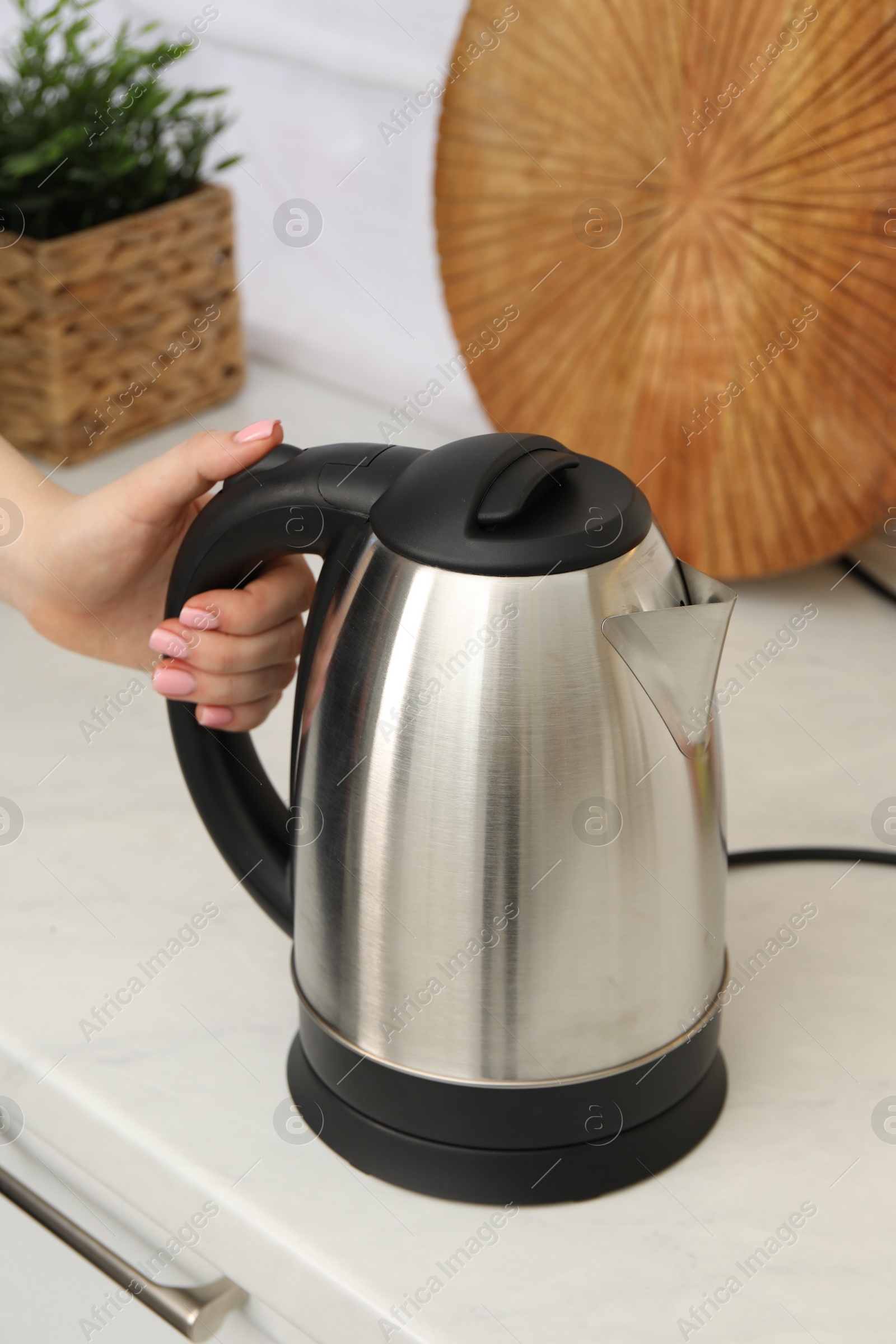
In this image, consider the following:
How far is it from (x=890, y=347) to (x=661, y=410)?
0.15 m

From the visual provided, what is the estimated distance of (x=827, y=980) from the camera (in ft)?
1.95

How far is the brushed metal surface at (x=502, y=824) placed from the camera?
1.35 feet

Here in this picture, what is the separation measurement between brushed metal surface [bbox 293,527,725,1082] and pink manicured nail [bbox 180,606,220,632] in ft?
0.19

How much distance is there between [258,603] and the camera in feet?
1.75

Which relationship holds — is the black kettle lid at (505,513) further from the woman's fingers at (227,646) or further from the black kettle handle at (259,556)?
the woman's fingers at (227,646)

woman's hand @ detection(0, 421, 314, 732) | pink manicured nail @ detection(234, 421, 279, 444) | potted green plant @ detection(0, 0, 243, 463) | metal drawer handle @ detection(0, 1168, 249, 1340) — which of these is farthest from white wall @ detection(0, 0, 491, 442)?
metal drawer handle @ detection(0, 1168, 249, 1340)

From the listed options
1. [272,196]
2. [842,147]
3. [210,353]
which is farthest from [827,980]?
[272,196]

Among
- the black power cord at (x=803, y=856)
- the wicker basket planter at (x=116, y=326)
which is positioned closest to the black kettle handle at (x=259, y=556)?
the black power cord at (x=803, y=856)

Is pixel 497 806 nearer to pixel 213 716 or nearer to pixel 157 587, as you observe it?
pixel 213 716

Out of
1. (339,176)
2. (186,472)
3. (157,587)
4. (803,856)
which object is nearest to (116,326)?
(339,176)

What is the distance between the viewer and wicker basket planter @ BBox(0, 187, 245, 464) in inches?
Answer: 38.3

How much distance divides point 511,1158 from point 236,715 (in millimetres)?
212

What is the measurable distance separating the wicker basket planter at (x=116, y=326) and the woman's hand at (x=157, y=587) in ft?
1.15

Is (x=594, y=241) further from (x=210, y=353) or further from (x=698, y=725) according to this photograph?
(x=698, y=725)
